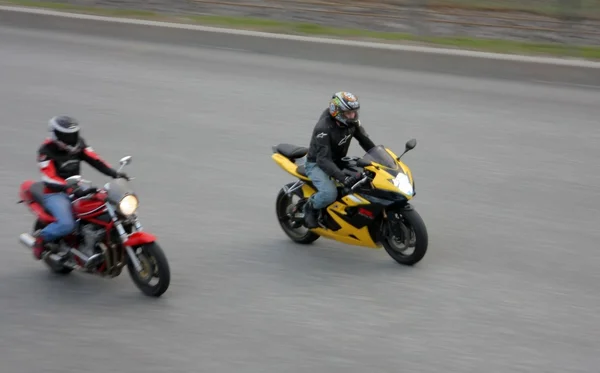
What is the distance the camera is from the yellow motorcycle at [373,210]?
812 centimetres

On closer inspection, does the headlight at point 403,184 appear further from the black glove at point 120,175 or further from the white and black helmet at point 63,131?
the white and black helmet at point 63,131

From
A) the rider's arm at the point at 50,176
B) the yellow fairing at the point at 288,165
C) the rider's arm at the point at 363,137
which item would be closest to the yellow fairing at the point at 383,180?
the rider's arm at the point at 363,137

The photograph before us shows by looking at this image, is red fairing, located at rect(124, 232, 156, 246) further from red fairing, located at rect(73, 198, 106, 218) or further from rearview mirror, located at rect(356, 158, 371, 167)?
rearview mirror, located at rect(356, 158, 371, 167)

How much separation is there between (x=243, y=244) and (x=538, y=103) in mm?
7178

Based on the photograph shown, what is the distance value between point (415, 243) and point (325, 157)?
3.99 feet

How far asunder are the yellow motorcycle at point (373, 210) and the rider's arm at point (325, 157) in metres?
0.21

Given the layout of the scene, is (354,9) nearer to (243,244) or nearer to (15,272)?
(243,244)

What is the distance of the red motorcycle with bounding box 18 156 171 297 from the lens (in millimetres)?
7266

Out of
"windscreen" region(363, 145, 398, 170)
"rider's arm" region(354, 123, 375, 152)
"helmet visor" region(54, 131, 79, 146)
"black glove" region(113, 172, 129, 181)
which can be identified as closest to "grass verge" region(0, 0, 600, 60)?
"rider's arm" region(354, 123, 375, 152)

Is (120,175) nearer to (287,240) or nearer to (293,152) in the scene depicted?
(293,152)

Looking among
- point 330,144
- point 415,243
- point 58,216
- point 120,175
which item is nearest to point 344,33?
point 330,144

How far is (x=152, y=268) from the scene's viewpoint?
7.37 meters

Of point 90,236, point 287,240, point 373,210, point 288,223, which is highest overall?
point 373,210

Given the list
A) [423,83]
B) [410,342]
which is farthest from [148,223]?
[423,83]
